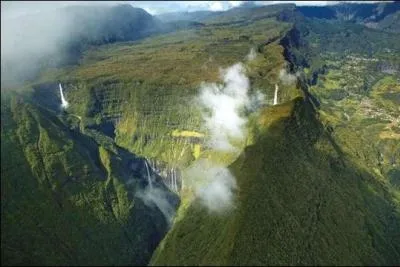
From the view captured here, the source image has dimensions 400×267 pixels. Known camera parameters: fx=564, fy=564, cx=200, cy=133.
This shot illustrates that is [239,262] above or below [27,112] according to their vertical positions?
below

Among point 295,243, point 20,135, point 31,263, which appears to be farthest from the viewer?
point 20,135

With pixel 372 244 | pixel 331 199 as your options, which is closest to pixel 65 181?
pixel 331 199

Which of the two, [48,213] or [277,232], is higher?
[48,213]

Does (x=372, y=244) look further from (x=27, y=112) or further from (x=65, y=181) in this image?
(x=27, y=112)

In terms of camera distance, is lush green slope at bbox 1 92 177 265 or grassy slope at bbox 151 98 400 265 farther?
lush green slope at bbox 1 92 177 265

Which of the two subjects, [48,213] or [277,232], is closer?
[277,232]

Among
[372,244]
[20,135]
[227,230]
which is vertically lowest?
[372,244]

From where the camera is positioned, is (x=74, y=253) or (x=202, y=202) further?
(x=202, y=202)

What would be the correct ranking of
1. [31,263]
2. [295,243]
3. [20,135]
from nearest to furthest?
[31,263], [295,243], [20,135]

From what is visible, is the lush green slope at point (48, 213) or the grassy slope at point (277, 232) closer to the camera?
the grassy slope at point (277, 232)
